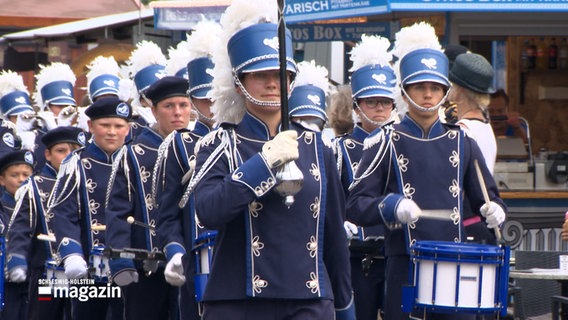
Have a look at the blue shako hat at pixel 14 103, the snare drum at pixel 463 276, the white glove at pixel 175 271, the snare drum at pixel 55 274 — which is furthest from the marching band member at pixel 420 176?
the blue shako hat at pixel 14 103

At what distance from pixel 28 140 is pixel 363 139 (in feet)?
16.8

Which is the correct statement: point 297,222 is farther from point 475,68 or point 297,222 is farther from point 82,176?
point 82,176

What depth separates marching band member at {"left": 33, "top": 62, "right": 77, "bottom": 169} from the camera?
565 inches

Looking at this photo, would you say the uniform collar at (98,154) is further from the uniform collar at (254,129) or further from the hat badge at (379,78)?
the uniform collar at (254,129)

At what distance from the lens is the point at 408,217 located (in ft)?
24.7

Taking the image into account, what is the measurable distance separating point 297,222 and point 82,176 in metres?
4.48

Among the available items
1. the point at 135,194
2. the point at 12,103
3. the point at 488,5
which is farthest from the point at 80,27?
the point at 135,194

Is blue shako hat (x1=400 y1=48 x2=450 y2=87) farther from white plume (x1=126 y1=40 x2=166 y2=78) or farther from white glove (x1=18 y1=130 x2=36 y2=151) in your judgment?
white glove (x1=18 y1=130 x2=36 y2=151)

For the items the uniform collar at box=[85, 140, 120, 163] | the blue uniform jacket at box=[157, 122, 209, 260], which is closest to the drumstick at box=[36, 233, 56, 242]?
the uniform collar at box=[85, 140, 120, 163]

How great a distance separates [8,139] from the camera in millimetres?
14469

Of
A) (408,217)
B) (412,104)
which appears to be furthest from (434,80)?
(408,217)

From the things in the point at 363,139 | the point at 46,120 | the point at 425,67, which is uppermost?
the point at 46,120

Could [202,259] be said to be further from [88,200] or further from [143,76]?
[143,76]

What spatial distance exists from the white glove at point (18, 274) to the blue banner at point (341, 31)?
5.31 metres
